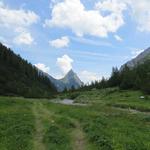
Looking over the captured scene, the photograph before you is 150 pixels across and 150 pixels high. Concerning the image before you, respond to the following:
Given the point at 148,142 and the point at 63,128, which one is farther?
the point at 63,128

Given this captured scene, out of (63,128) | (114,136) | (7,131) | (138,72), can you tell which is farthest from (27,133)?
(138,72)

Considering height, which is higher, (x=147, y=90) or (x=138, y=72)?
(x=138, y=72)

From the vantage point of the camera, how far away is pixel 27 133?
31906 millimetres

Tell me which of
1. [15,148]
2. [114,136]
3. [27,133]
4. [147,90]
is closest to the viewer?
[15,148]

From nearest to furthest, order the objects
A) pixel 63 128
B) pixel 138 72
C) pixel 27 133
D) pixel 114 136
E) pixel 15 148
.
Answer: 1. pixel 15 148
2. pixel 114 136
3. pixel 27 133
4. pixel 63 128
5. pixel 138 72

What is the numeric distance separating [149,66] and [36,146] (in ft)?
539

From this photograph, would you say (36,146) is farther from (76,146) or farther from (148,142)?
(148,142)

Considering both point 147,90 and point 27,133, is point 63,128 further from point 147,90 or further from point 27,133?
point 147,90

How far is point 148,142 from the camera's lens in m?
26.3

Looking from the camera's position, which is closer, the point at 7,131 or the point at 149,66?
the point at 7,131

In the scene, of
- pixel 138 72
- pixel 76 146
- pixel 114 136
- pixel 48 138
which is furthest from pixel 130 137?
pixel 138 72

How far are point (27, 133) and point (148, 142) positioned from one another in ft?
38.3

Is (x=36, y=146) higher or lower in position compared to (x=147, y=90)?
lower

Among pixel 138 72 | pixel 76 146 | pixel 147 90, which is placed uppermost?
pixel 138 72
